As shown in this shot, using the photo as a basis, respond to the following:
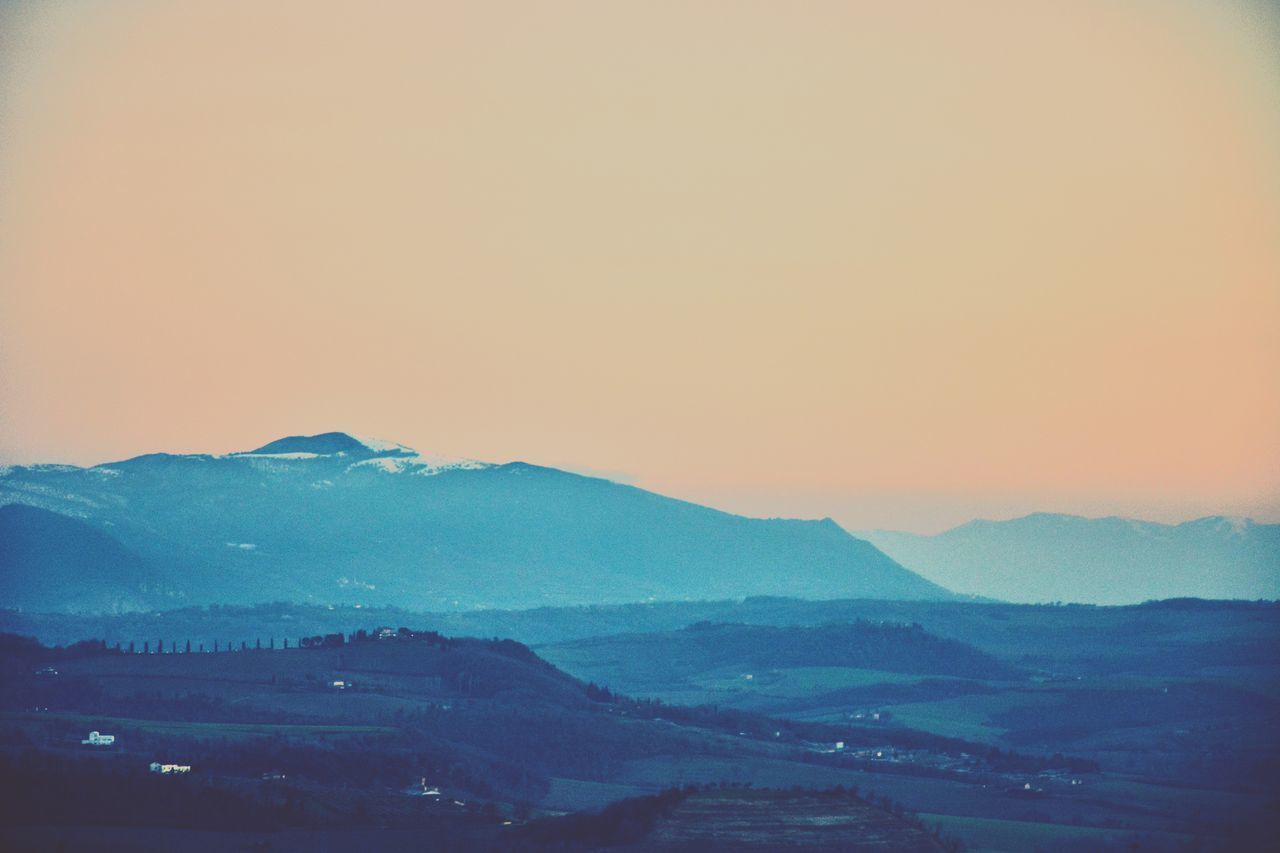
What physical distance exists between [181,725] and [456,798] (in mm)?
39727

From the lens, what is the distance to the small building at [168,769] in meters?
147

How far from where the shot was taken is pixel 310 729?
17975cm

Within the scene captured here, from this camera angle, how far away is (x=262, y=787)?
470 feet

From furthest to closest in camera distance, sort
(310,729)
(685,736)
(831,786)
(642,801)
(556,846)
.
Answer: (685,736) < (310,729) < (831,786) < (642,801) < (556,846)

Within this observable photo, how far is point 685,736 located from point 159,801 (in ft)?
214

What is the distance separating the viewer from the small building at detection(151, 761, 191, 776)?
146962mm

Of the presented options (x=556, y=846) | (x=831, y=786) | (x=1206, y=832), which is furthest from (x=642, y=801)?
(x=1206, y=832)

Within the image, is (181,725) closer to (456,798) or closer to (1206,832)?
(456,798)

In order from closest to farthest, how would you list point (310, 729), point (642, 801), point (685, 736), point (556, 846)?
point (556, 846)
point (642, 801)
point (310, 729)
point (685, 736)

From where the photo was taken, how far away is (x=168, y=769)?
151 m

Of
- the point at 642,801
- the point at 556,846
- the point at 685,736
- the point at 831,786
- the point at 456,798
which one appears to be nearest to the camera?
the point at 556,846

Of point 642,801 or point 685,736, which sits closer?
point 642,801

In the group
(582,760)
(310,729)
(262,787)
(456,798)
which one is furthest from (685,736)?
(262,787)

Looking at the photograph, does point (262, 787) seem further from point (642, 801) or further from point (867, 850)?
point (867, 850)
